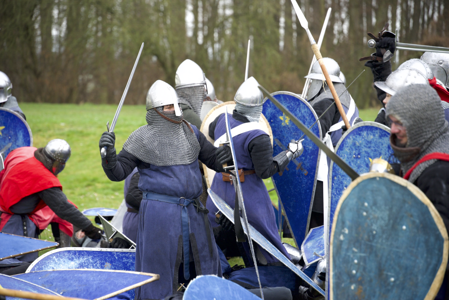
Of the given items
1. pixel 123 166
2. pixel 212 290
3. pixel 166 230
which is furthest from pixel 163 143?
pixel 212 290

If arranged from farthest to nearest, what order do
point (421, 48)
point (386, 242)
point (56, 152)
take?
point (56, 152) < point (421, 48) < point (386, 242)

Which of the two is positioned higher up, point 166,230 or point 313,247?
point 166,230

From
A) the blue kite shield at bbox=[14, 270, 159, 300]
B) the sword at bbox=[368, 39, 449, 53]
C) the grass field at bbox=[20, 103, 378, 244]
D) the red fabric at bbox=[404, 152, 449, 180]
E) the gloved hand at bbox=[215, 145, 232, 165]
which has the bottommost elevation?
the grass field at bbox=[20, 103, 378, 244]

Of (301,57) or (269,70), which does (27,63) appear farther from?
(301,57)

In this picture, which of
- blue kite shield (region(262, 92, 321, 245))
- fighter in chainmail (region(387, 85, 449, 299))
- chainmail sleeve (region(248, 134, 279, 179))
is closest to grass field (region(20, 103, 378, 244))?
blue kite shield (region(262, 92, 321, 245))

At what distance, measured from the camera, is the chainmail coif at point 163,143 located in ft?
9.09

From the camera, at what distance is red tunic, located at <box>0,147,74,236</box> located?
11.5ft

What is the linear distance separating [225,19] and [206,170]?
12.6 metres

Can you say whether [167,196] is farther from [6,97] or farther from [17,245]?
[6,97]

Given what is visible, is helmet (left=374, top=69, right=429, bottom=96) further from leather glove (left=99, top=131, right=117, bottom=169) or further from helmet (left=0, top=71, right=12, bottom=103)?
helmet (left=0, top=71, right=12, bottom=103)

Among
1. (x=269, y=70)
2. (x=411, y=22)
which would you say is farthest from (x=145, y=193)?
(x=269, y=70)

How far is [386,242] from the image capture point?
1.65m

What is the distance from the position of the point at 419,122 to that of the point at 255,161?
4.80ft

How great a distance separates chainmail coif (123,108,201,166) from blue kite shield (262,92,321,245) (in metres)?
1.03
